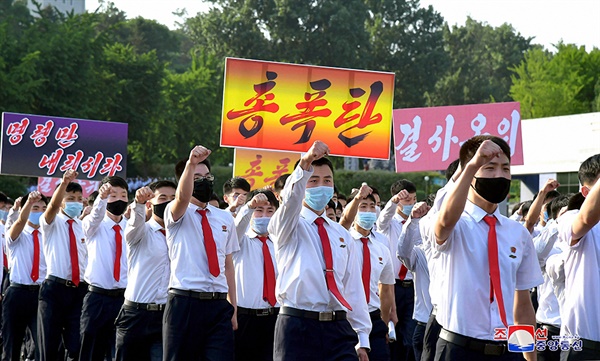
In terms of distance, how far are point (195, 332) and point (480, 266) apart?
3.57 metres

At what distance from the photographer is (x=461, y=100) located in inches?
2940

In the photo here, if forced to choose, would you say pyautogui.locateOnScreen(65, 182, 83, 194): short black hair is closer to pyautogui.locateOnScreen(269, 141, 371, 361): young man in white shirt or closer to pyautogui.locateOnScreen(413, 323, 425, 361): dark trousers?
pyautogui.locateOnScreen(413, 323, 425, 361): dark trousers

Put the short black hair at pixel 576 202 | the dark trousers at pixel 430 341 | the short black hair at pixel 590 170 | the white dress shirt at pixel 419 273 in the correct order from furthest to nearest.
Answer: the white dress shirt at pixel 419 273, the dark trousers at pixel 430 341, the short black hair at pixel 576 202, the short black hair at pixel 590 170

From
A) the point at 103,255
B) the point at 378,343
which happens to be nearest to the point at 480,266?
the point at 378,343

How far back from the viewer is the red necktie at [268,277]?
34.9ft

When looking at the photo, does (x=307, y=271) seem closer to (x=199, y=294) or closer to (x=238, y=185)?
(x=199, y=294)

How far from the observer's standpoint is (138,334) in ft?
32.5

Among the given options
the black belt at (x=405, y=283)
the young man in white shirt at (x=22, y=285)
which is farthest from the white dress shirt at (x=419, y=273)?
the young man in white shirt at (x=22, y=285)

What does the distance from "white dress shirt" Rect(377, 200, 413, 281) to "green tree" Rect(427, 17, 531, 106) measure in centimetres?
6037

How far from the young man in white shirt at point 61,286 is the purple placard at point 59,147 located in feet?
15.5

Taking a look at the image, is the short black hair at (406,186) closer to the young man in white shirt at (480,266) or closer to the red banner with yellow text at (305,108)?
the red banner with yellow text at (305,108)

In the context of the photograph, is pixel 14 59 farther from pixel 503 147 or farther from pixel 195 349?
pixel 503 147

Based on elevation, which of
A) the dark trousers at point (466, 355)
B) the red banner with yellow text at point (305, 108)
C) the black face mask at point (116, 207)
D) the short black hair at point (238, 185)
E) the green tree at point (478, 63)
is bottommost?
the dark trousers at point (466, 355)

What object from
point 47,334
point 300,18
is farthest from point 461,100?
point 47,334
